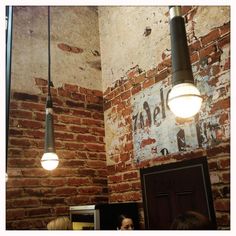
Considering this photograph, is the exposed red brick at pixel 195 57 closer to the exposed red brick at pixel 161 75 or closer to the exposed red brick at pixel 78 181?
the exposed red brick at pixel 161 75

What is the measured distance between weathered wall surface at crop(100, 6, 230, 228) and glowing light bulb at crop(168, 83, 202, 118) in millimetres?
651

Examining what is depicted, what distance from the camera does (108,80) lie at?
9.57 ft

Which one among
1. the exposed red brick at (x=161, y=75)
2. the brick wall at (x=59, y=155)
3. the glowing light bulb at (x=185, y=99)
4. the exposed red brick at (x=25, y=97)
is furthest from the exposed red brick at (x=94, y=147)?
the glowing light bulb at (x=185, y=99)

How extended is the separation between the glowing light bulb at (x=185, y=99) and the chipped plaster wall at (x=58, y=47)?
65.3 inches

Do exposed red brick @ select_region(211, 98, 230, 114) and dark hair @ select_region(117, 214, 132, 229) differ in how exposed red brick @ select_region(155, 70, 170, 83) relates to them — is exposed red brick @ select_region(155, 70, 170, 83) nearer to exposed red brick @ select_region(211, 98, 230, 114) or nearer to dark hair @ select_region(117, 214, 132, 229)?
exposed red brick @ select_region(211, 98, 230, 114)

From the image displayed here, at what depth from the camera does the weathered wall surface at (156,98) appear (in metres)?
1.83

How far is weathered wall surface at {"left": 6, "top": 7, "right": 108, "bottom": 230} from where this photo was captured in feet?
7.68

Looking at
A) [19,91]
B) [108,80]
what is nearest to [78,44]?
[108,80]

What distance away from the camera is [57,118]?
2643 mm

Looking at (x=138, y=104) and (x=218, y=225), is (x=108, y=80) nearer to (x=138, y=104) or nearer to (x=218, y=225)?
(x=138, y=104)

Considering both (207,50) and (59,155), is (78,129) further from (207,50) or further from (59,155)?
(207,50)

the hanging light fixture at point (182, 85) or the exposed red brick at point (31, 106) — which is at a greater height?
the exposed red brick at point (31, 106)

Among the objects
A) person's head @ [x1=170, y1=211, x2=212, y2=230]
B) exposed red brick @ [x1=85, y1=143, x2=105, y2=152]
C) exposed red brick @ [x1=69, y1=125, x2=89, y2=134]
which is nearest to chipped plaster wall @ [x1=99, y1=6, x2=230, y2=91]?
exposed red brick @ [x1=69, y1=125, x2=89, y2=134]

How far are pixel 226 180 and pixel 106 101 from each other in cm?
147
